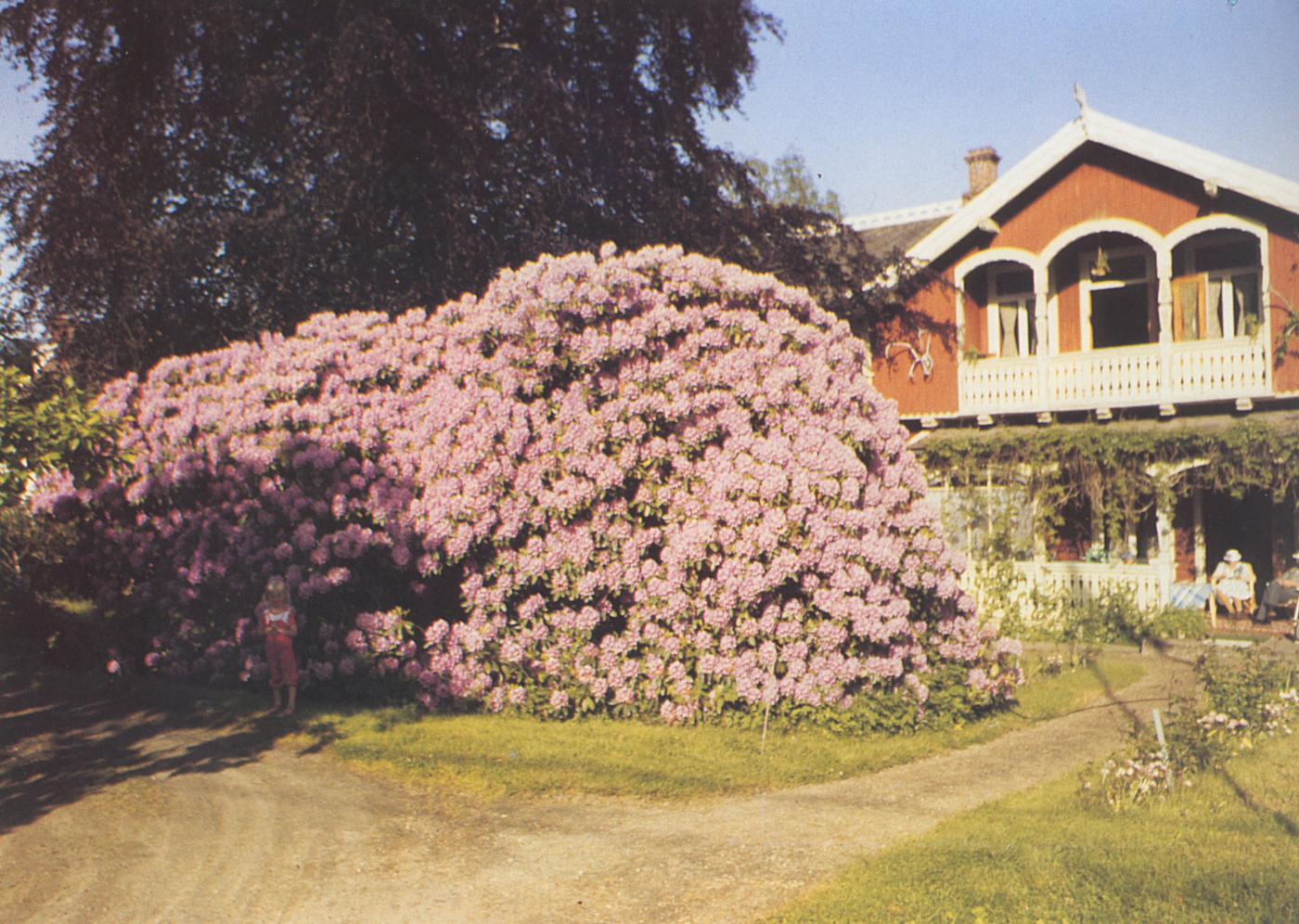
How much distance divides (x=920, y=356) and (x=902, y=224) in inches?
294

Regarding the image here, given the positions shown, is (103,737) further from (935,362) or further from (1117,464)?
(935,362)

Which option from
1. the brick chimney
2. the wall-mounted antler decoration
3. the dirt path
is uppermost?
the brick chimney

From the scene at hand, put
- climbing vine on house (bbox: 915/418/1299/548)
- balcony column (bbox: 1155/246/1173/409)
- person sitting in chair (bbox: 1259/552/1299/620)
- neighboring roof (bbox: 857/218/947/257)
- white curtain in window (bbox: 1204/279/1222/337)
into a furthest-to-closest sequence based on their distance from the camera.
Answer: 1. neighboring roof (bbox: 857/218/947/257)
2. white curtain in window (bbox: 1204/279/1222/337)
3. balcony column (bbox: 1155/246/1173/409)
4. person sitting in chair (bbox: 1259/552/1299/620)
5. climbing vine on house (bbox: 915/418/1299/548)

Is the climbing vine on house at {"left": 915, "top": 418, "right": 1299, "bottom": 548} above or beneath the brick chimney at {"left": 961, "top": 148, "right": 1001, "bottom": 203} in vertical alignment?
beneath

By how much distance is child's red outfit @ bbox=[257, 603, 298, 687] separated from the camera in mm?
11391

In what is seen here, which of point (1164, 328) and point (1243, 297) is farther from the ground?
point (1243, 297)

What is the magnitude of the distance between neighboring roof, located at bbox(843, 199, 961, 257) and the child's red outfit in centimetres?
1875

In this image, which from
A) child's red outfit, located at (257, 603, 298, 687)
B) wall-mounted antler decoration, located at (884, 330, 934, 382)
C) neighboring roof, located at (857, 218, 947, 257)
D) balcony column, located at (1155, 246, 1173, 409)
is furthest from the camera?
neighboring roof, located at (857, 218, 947, 257)

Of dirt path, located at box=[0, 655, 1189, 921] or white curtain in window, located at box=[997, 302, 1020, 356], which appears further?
white curtain in window, located at box=[997, 302, 1020, 356]

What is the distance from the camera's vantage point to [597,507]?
1116 cm

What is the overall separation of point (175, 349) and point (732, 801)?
11.6 meters

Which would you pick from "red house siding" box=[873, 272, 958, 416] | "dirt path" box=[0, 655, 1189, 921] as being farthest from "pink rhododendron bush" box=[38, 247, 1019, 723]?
"red house siding" box=[873, 272, 958, 416]

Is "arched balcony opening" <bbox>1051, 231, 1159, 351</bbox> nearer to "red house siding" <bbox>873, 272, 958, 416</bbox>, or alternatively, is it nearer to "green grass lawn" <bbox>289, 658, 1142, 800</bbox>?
"red house siding" <bbox>873, 272, 958, 416</bbox>

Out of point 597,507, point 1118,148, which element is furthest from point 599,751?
point 1118,148
